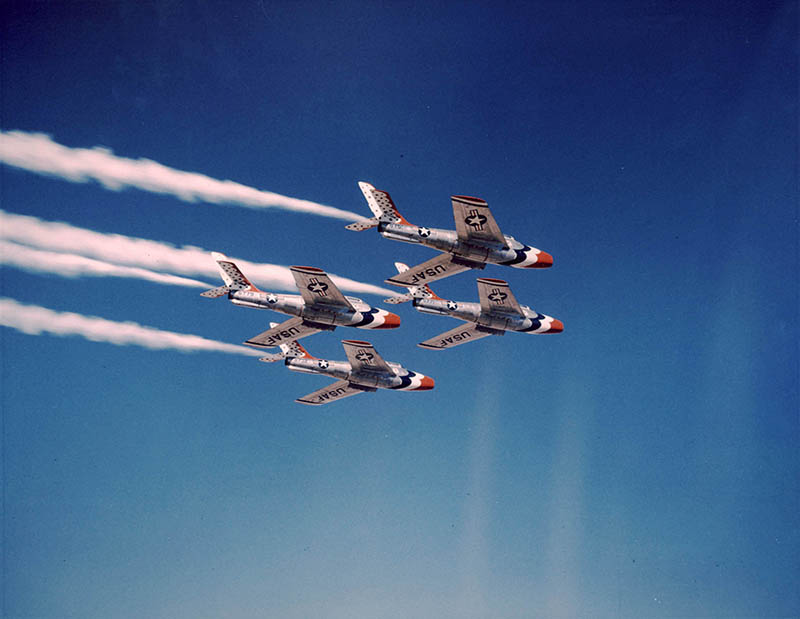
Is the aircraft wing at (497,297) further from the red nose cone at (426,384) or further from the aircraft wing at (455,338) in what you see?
the red nose cone at (426,384)

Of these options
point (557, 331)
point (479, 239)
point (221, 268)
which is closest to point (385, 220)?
point (479, 239)

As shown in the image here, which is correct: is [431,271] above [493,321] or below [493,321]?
above

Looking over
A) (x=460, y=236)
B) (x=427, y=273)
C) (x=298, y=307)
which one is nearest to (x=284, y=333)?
(x=298, y=307)

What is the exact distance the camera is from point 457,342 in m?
62.1

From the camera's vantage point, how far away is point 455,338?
62.0 meters

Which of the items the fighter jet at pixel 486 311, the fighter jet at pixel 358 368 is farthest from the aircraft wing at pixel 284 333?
the fighter jet at pixel 486 311

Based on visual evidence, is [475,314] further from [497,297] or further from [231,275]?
[231,275]

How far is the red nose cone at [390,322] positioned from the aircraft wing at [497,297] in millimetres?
5067

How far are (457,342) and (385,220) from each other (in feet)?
32.4

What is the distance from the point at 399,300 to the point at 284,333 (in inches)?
272

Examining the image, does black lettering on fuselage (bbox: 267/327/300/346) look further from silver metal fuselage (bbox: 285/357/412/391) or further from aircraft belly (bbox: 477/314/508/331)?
aircraft belly (bbox: 477/314/508/331)

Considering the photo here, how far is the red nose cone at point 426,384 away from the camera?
63.4 m

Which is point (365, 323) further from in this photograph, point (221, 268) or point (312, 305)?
point (221, 268)

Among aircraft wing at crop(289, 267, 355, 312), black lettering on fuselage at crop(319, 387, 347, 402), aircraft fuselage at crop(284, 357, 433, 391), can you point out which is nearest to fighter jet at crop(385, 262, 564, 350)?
aircraft wing at crop(289, 267, 355, 312)
